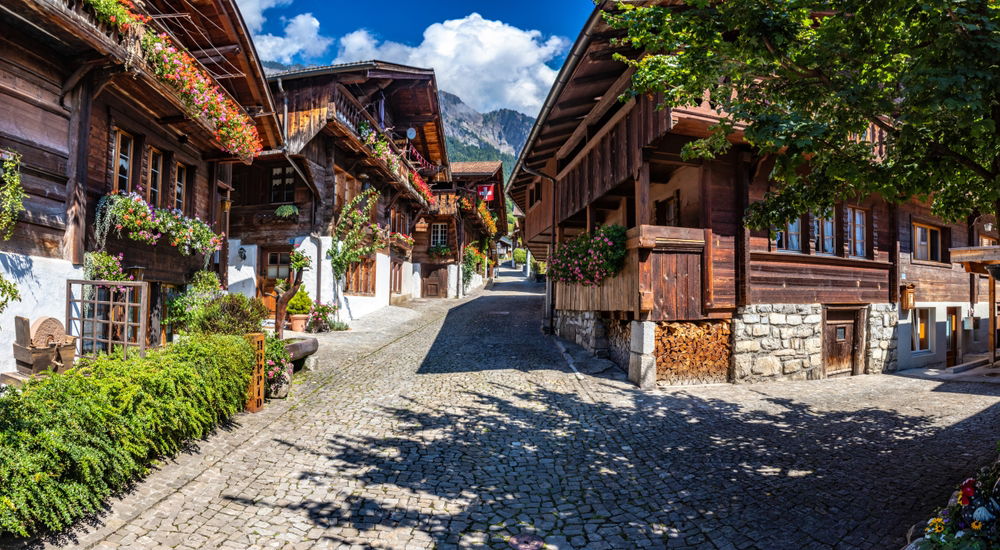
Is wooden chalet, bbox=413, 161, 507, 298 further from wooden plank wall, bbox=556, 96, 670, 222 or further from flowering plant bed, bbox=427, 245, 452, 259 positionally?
wooden plank wall, bbox=556, 96, 670, 222

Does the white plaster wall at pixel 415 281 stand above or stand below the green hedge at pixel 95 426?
above

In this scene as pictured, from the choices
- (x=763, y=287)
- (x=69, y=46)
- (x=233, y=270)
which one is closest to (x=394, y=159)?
(x=233, y=270)

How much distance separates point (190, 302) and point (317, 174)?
6.92 metres

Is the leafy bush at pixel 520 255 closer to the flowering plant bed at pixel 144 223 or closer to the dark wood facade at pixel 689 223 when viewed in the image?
the dark wood facade at pixel 689 223

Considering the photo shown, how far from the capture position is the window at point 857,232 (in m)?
11.5

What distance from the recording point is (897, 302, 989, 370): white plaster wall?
12141mm

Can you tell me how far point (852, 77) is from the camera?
4.51m

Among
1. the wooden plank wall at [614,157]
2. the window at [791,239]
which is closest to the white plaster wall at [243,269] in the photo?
the wooden plank wall at [614,157]

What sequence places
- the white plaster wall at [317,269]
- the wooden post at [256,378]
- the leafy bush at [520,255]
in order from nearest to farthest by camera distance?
the wooden post at [256,378], the white plaster wall at [317,269], the leafy bush at [520,255]

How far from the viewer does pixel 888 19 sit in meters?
4.04

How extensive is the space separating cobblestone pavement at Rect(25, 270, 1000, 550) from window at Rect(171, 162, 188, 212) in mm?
4607

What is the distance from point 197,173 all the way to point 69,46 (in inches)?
171

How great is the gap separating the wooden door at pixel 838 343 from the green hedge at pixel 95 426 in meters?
11.1

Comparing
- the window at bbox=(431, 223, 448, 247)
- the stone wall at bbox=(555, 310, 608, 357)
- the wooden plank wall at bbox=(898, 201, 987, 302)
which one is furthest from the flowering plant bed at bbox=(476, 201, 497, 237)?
the wooden plank wall at bbox=(898, 201, 987, 302)
